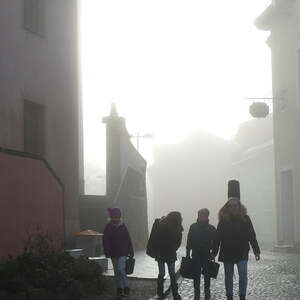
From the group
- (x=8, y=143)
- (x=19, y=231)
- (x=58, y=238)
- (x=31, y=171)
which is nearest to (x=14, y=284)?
(x=19, y=231)

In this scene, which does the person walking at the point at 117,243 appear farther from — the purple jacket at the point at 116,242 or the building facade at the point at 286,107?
the building facade at the point at 286,107

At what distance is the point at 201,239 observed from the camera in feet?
37.4

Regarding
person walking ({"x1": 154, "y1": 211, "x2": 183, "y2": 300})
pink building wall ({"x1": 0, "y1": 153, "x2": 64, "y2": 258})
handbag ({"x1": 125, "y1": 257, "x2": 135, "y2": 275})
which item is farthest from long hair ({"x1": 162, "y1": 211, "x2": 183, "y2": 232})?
pink building wall ({"x1": 0, "y1": 153, "x2": 64, "y2": 258})

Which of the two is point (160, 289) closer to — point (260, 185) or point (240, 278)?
point (240, 278)

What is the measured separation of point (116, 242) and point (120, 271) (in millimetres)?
469

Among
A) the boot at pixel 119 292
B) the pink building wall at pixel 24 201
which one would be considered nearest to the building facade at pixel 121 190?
the pink building wall at pixel 24 201

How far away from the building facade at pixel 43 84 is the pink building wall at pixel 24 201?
102cm

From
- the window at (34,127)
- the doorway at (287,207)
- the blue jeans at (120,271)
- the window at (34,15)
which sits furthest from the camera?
the doorway at (287,207)

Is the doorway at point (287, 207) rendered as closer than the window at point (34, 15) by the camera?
No

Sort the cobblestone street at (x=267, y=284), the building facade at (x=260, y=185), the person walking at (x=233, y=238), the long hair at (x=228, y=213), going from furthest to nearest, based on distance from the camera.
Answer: the building facade at (x=260, y=185) → the cobblestone street at (x=267, y=284) → the long hair at (x=228, y=213) → the person walking at (x=233, y=238)

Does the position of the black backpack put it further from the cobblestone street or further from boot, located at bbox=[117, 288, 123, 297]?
the cobblestone street

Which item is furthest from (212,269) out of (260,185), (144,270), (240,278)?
(260,185)

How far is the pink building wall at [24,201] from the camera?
12438 mm

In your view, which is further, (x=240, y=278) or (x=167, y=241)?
(x=167, y=241)
